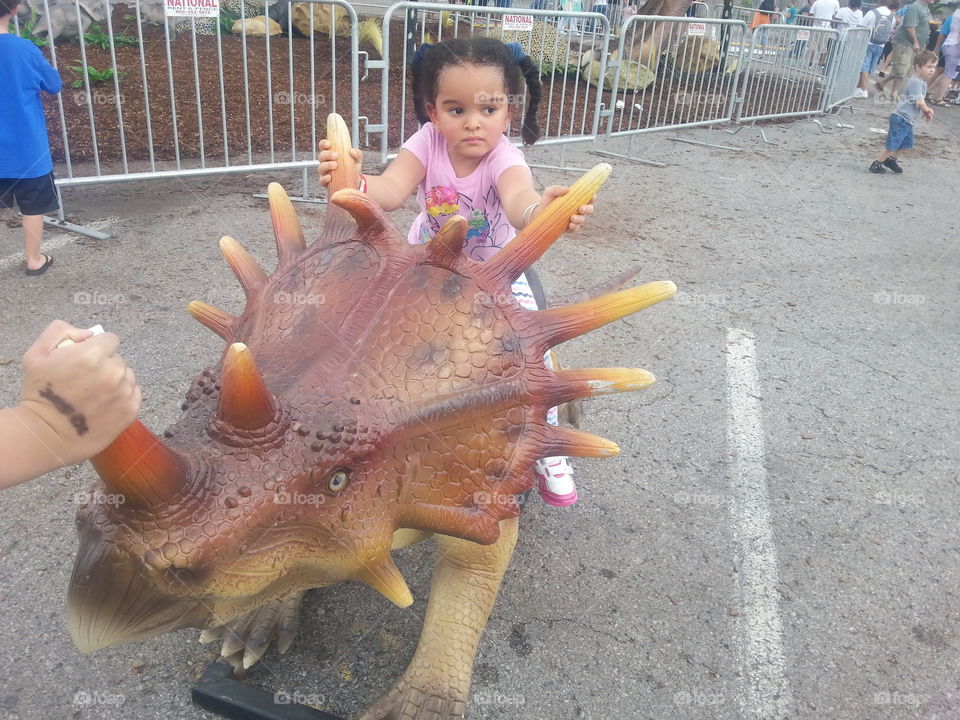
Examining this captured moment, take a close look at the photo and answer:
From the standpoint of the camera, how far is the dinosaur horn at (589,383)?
5.55 feet

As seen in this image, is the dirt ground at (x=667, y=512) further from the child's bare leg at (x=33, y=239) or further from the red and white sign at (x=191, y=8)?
the red and white sign at (x=191, y=8)

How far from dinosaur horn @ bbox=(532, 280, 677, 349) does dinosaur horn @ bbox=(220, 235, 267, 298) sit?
0.72 m

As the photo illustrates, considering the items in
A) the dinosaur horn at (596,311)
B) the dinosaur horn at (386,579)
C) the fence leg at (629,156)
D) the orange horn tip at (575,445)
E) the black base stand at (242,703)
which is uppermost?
the dinosaur horn at (596,311)

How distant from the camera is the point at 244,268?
1864mm

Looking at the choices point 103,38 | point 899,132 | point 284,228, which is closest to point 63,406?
Result: point 284,228

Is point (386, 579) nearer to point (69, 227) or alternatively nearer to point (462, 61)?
point (462, 61)

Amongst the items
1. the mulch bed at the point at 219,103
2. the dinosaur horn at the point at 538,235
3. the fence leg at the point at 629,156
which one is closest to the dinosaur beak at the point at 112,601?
the dinosaur horn at the point at 538,235

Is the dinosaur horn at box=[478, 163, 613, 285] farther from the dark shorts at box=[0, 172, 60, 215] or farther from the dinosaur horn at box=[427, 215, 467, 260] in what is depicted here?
Result: the dark shorts at box=[0, 172, 60, 215]

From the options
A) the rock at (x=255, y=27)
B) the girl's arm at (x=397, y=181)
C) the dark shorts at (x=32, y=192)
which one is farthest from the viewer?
the rock at (x=255, y=27)

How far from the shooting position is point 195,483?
1164 millimetres

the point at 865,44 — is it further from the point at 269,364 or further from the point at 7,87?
the point at 269,364

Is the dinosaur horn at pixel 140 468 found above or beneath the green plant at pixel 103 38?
above

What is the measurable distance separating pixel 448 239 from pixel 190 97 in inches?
300

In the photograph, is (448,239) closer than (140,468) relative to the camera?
No
